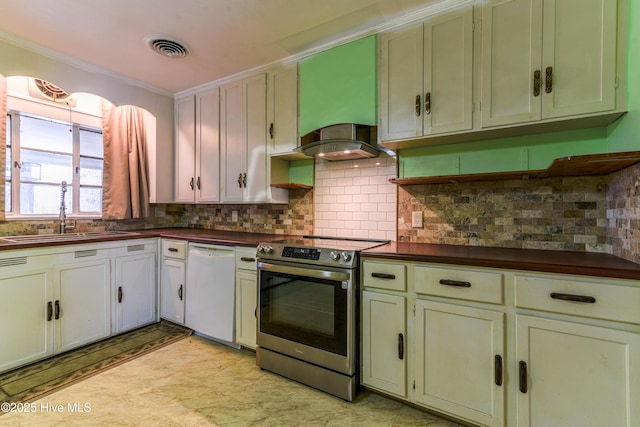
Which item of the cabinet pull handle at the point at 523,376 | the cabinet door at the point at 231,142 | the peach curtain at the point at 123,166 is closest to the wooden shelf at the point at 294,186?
the cabinet door at the point at 231,142

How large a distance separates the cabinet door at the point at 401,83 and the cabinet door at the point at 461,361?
1168 millimetres

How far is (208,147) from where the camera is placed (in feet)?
10.6

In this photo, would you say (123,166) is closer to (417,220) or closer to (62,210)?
(62,210)

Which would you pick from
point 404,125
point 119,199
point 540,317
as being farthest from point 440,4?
point 119,199

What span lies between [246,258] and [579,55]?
2431 mm

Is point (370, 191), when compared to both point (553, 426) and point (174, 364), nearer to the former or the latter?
point (553, 426)

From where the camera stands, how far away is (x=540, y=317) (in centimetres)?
144

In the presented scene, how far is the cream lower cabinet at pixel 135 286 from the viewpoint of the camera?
2.74 metres

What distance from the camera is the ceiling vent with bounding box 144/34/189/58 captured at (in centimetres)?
232

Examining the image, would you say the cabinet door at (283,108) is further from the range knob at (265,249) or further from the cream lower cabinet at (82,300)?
the cream lower cabinet at (82,300)

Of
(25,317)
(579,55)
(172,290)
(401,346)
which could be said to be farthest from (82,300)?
(579,55)

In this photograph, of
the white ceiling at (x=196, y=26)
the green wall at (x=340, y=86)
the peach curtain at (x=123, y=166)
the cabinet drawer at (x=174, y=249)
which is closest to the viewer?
the white ceiling at (x=196, y=26)

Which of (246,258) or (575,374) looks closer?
(575,374)

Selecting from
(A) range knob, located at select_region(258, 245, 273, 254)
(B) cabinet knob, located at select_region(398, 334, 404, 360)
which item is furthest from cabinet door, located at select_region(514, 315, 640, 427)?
(A) range knob, located at select_region(258, 245, 273, 254)
